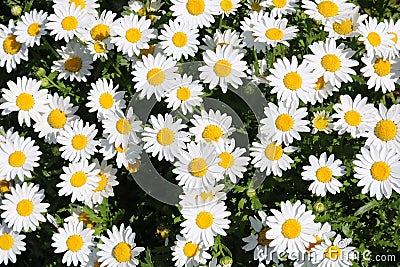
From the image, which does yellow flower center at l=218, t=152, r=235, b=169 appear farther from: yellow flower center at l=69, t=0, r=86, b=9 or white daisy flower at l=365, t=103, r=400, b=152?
yellow flower center at l=69, t=0, r=86, b=9

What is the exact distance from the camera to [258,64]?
4.39m

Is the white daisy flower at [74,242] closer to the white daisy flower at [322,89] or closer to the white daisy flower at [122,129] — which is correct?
the white daisy flower at [122,129]

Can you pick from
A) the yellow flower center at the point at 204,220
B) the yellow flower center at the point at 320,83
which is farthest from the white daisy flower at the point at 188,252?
the yellow flower center at the point at 320,83

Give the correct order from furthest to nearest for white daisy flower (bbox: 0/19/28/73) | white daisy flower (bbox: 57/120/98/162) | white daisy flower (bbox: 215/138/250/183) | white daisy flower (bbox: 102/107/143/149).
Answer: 1. white daisy flower (bbox: 0/19/28/73)
2. white daisy flower (bbox: 57/120/98/162)
3. white daisy flower (bbox: 102/107/143/149)
4. white daisy flower (bbox: 215/138/250/183)

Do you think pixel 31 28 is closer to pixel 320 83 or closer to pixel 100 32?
pixel 100 32

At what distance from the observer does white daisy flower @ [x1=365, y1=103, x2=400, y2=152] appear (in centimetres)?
404

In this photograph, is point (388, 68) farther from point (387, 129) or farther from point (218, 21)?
point (218, 21)

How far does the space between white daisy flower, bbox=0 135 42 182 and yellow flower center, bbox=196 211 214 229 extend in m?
1.27

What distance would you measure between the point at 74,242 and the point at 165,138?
0.97 m

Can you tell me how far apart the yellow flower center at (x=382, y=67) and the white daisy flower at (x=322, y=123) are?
1.51ft

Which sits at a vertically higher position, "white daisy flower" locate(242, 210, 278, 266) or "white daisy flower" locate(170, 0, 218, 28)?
"white daisy flower" locate(170, 0, 218, 28)

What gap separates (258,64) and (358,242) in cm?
142

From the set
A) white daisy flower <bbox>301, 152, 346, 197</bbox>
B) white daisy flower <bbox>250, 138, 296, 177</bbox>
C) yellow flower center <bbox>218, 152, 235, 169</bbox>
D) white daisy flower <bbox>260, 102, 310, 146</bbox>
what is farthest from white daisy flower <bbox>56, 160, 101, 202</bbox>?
white daisy flower <bbox>301, 152, 346, 197</bbox>

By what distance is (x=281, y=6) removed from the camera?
4.44 m
